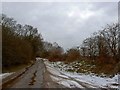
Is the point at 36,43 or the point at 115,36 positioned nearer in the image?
the point at 115,36

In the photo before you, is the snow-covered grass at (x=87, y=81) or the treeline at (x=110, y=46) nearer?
the snow-covered grass at (x=87, y=81)

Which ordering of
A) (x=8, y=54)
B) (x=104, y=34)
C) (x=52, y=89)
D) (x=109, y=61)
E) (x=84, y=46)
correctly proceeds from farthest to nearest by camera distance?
1. (x=84, y=46)
2. (x=104, y=34)
3. (x=8, y=54)
4. (x=109, y=61)
5. (x=52, y=89)

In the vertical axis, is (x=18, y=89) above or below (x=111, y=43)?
below

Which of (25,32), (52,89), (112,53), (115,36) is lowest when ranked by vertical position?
(52,89)

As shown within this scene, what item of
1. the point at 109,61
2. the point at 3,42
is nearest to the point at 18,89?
the point at 109,61

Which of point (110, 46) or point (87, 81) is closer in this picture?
point (87, 81)

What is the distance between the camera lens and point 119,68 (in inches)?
1203

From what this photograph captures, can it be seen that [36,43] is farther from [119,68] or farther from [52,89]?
[52,89]

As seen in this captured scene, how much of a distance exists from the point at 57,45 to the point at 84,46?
71.9m

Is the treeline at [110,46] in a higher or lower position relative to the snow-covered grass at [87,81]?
higher

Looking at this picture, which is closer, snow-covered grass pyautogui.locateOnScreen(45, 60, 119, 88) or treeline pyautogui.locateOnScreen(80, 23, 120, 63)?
snow-covered grass pyautogui.locateOnScreen(45, 60, 119, 88)

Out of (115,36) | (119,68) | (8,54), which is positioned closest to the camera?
(119,68)

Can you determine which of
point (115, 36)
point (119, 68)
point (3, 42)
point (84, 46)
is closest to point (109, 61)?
point (119, 68)

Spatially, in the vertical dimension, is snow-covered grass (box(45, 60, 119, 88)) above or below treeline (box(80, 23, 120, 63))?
below
